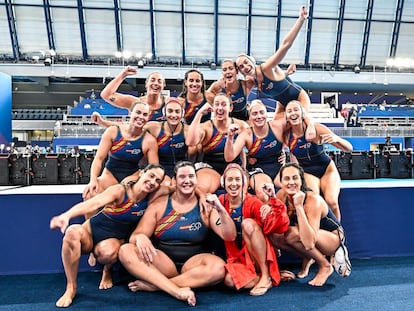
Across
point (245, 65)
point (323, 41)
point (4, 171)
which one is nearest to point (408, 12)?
point (323, 41)

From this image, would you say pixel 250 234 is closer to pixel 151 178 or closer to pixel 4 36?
pixel 151 178

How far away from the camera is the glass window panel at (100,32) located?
605 inches

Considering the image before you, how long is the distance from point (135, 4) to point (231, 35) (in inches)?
169

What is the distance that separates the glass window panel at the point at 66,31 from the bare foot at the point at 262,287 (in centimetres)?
1540

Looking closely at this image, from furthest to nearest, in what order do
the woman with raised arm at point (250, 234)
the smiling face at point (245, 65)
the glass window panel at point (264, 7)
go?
the glass window panel at point (264, 7)
the smiling face at point (245, 65)
the woman with raised arm at point (250, 234)

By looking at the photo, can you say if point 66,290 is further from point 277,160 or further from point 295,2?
point 295,2

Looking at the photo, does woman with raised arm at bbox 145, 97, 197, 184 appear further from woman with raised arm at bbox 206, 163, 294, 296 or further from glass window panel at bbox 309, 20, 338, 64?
glass window panel at bbox 309, 20, 338, 64

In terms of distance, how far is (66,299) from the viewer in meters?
2.55

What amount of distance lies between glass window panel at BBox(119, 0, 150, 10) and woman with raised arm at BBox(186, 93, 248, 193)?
13716mm

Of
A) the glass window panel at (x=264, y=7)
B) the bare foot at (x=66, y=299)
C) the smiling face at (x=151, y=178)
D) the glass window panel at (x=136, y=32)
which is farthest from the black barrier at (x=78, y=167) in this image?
the glass window panel at (x=264, y=7)

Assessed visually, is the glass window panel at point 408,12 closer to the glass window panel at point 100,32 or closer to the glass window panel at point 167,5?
the glass window panel at point 167,5

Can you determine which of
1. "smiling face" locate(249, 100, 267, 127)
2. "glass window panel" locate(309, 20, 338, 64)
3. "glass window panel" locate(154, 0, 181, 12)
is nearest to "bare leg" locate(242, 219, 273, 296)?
"smiling face" locate(249, 100, 267, 127)

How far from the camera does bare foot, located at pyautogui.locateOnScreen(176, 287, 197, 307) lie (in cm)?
245

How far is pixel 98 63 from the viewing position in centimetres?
1631
